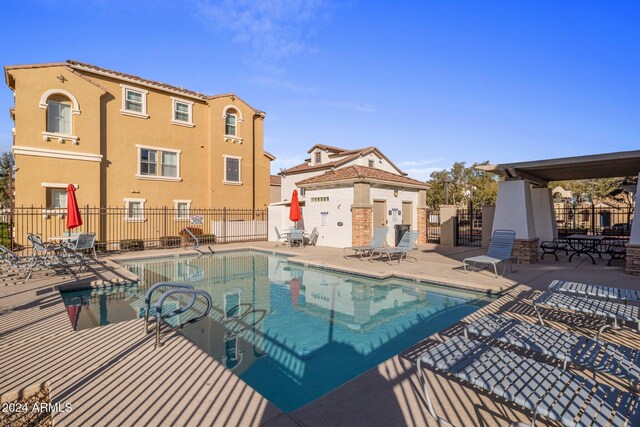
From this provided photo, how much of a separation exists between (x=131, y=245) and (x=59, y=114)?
763cm

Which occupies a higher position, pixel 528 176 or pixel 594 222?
pixel 528 176

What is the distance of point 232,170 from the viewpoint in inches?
879

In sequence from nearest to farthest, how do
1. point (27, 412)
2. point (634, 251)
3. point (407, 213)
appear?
point (27, 412)
point (634, 251)
point (407, 213)

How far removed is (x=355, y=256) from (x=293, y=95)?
1004 cm

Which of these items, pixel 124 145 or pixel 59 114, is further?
pixel 124 145

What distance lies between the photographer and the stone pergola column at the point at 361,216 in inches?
613

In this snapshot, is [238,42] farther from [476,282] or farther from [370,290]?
[476,282]

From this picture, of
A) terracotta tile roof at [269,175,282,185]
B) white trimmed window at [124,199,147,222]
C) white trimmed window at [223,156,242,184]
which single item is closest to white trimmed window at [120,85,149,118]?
white trimmed window at [124,199,147,222]

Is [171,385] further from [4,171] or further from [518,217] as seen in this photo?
[4,171]

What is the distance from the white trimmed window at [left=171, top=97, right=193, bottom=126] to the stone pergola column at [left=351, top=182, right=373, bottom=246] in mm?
12019

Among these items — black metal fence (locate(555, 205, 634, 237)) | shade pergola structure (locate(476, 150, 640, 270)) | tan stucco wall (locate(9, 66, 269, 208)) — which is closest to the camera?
shade pergola structure (locate(476, 150, 640, 270))

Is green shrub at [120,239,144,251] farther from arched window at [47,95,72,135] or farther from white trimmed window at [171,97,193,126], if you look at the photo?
white trimmed window at [171,97,193,126]

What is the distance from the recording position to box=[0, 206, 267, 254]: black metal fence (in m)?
15.2

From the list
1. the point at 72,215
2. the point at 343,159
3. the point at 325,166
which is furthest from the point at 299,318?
the point at 325,166
